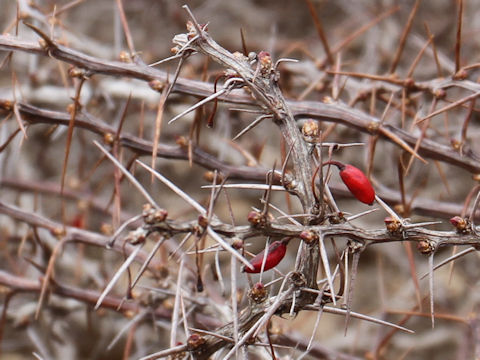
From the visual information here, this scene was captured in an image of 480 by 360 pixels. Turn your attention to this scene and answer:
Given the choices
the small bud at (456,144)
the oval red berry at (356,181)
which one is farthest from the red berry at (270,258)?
the small bud at (456,144)

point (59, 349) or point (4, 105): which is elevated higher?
point (4, 105)

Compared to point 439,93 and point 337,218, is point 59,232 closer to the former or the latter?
point 337,218

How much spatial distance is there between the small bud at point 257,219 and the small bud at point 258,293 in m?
0.12

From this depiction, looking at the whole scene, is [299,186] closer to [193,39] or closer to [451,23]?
[193,39]

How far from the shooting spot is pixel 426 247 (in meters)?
0.78

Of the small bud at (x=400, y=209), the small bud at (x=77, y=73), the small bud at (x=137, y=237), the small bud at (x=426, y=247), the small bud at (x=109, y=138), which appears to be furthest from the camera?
the small bud at (x=400, y=209)

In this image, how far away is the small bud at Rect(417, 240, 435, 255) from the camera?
781 millimetres

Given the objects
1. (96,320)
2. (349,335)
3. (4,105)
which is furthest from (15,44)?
(349,335)

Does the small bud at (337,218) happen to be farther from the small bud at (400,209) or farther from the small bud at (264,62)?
the small bud at (400,209)

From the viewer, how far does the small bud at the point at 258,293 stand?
810 millimetres

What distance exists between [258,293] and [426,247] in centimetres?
23

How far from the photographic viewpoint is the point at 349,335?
2.10m

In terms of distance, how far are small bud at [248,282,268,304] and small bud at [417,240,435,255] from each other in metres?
0.21

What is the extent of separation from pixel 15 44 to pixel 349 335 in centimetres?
153
